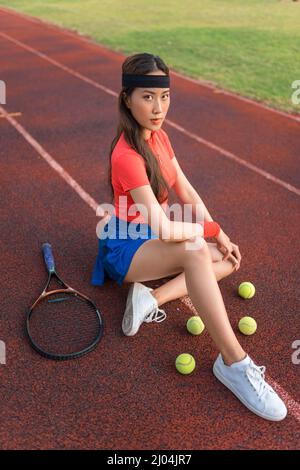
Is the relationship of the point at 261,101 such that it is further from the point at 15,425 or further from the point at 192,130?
the point at 15,425

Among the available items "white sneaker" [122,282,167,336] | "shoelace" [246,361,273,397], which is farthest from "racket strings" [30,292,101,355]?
"shoelace" [246,361,273,397]

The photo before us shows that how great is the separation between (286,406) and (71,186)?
387 centimetres

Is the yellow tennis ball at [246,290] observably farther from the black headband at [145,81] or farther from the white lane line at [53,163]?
the white lane line at [53,163]

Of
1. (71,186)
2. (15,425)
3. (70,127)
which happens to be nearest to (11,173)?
(71,186)

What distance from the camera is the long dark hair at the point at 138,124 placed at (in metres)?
3.06

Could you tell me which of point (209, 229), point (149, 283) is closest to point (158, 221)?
point (209, 229)

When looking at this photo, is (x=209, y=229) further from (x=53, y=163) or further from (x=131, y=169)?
(x=53, y=163)

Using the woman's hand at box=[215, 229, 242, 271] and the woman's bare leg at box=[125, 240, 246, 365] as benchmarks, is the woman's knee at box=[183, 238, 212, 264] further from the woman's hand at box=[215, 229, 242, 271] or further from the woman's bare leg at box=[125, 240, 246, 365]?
the woman's hand at box=[215, 229, 242, 271]

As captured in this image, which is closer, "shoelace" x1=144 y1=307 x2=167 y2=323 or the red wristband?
the red wristband

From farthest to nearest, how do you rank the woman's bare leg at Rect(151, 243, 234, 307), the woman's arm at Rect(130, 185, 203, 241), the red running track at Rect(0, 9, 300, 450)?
the woman's bare leg at Rect(151, 243, 234, 307)
the woman's arm at Rect(130, 185, 203, 241)
the red running track at Rect(0, 9, 300, 450)

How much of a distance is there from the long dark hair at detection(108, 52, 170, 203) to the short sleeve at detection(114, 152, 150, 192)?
0.24 feet

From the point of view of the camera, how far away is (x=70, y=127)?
8031 mm

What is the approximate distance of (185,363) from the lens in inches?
126

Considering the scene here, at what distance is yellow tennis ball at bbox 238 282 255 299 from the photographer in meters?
3.97
